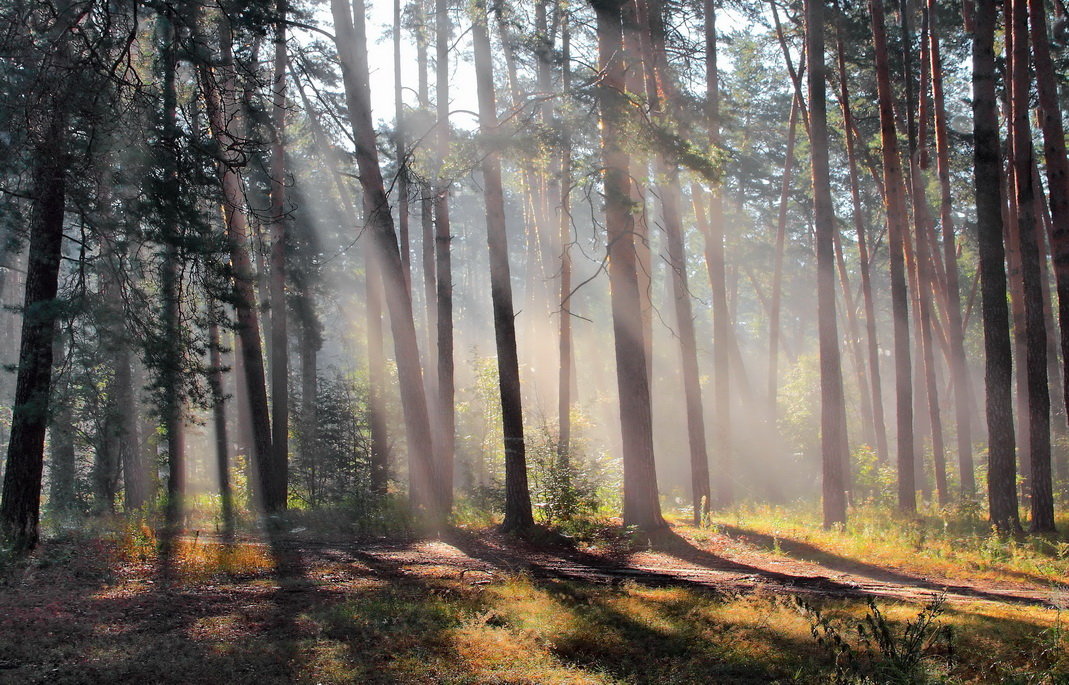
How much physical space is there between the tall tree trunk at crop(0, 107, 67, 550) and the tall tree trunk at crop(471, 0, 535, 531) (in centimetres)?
650

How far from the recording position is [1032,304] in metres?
12.7

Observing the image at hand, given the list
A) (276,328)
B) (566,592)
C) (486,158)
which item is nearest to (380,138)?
(276,328)

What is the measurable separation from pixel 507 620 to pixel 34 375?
26.0 ft

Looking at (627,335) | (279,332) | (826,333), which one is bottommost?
(826,333)

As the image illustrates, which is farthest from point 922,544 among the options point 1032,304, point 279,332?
point 279,332

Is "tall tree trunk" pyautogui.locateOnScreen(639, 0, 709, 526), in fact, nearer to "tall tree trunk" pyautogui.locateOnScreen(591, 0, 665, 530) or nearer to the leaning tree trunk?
"tall tree trunk" pyautogui.locateOnScreen(591, 0, 665, 530)

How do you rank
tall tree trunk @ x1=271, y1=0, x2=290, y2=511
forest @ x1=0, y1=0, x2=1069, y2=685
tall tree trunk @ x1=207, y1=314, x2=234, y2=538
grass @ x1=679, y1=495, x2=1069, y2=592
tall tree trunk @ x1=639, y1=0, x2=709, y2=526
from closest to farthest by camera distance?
forest @ x1=0, y1=0, x2=1069, y2=685 < grass @ x1=679, y1=495, x2=1069, y2=592 < tall tree trunk @ x1=207, y1=314, x2=234, y2=538 < tall tree trunk @ x1=639, y1=0, x2=709, y2=526 < tall tree trunk @ x1=271, y1=0, x2=290, y2=511

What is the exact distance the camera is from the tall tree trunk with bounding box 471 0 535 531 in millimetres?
13625

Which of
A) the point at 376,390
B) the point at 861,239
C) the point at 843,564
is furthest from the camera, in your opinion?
the point at 861,239

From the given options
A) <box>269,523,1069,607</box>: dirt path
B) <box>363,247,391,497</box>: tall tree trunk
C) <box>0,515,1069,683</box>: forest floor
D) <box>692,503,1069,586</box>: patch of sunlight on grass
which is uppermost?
<box>363,247,391,497</box>: tall tree trunk

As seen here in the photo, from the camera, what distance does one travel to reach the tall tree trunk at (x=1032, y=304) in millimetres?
12180

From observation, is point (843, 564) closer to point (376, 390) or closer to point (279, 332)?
point (376, 390)

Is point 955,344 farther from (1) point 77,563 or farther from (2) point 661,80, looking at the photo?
(1) point 77,563

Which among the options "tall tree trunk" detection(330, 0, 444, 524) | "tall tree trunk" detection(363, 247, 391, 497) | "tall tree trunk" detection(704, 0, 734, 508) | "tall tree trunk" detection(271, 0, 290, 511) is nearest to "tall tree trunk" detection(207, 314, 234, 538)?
"tall tree trunk" detection(271, 0, 290, 511)
